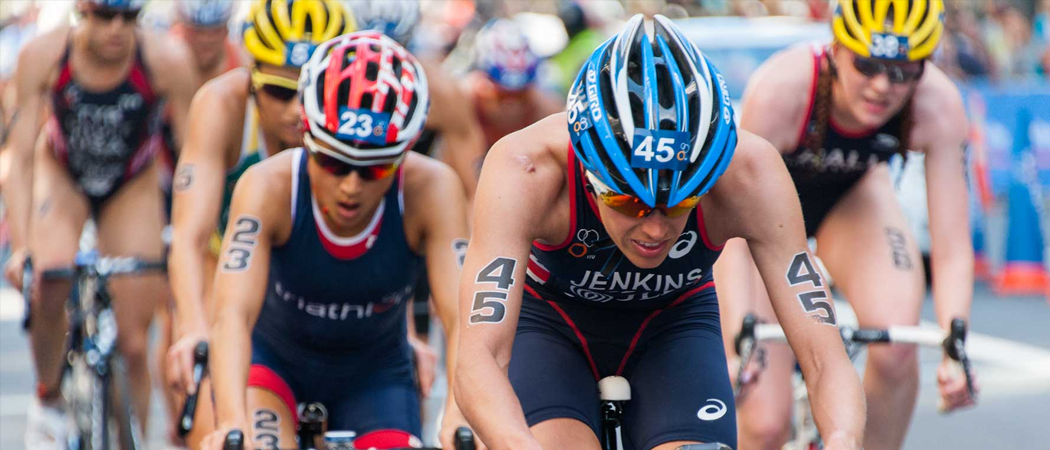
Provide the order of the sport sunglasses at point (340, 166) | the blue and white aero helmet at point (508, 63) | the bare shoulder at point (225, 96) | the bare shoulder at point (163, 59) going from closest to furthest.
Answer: the sport sunglasses at point (340, 166)
the bare shoulder at point (225, 96)
the bare shoulder at point (163, 59)
the blue and white aero helmet at point (508, 63)

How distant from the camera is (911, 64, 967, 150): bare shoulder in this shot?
6023 millimetres

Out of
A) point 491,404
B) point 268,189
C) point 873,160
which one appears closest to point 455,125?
point 873,160

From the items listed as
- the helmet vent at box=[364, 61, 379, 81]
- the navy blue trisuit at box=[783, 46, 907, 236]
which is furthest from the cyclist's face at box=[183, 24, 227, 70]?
the helmet vent at box=[364, 61, 379, 81]

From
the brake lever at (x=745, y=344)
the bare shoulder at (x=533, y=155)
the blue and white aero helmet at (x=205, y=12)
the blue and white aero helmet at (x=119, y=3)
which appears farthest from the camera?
the blue and white aero helmet at (x=205, y=12)

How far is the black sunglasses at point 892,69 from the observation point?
5750mm

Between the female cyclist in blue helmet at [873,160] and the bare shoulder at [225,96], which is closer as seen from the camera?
the female cyclist in blue helmet at [873,160]

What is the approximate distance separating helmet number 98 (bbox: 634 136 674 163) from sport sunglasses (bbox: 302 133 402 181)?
1.49 m

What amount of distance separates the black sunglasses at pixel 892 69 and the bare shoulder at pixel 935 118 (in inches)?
10.1

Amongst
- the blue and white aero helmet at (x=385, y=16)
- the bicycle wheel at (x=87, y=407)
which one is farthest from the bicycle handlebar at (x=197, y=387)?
the blue and white aero helmet at (x=385, y=16)

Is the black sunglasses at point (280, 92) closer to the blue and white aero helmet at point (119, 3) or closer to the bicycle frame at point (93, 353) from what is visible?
the bicycle frame at point (93, 353)

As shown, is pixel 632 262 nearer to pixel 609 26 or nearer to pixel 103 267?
pixel 103 267

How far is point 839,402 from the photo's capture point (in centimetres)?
377

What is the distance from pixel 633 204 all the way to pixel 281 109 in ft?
9.41

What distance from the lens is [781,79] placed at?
591 cm
